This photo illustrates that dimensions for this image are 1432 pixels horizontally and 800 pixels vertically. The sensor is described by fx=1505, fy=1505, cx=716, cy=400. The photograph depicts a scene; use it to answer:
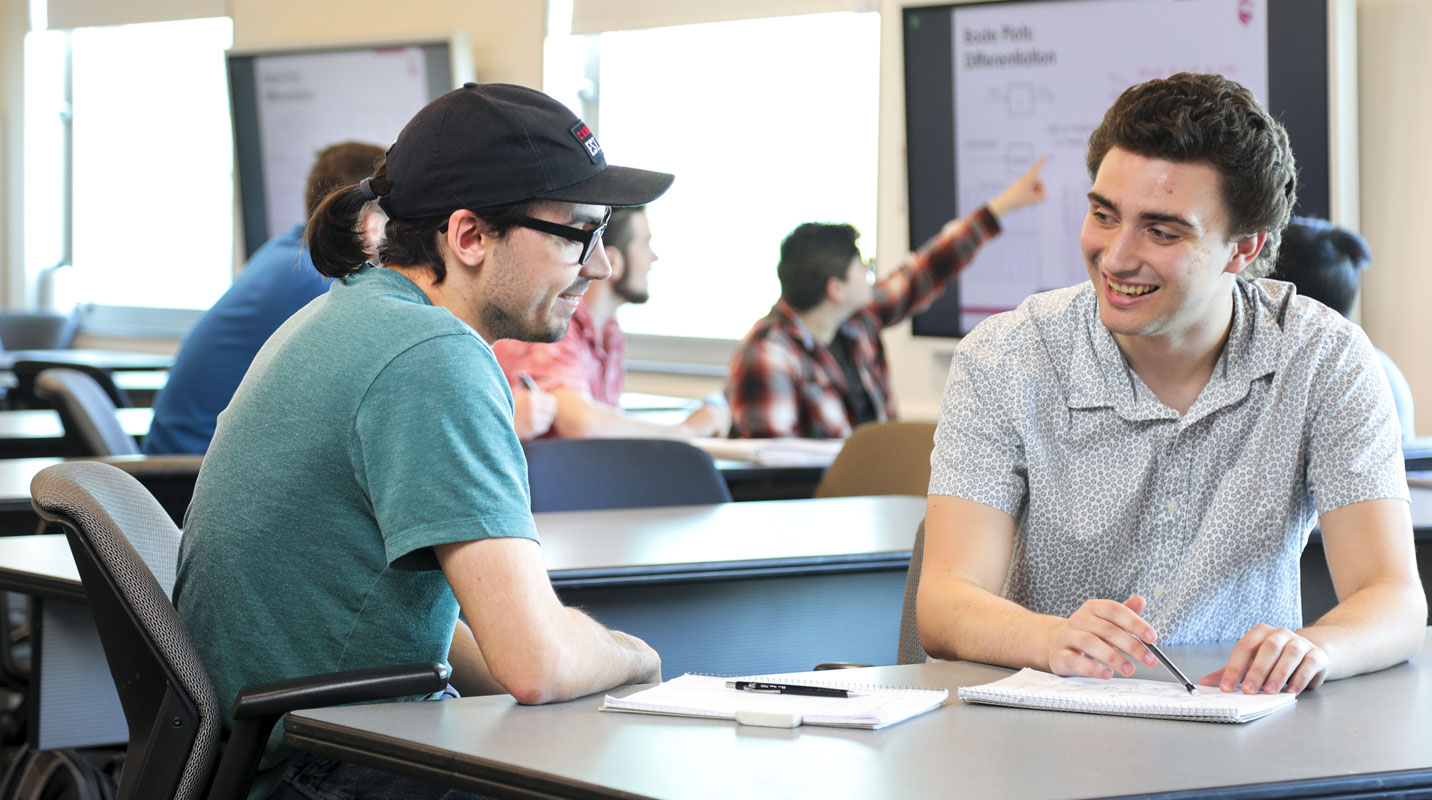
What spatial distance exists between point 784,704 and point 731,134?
4506 mm

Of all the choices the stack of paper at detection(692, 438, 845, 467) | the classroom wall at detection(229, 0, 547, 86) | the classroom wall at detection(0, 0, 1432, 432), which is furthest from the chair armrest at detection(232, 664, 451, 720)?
the classroom wall at detection(229, 0, 547, 86)

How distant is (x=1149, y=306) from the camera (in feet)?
5.33

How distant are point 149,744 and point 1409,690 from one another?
1181 millimetres

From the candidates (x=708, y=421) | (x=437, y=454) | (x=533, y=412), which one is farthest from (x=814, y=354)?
(x=437, y=454)

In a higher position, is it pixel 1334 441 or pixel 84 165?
pixel 84 165

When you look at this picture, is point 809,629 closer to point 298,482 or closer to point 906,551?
point 906,551

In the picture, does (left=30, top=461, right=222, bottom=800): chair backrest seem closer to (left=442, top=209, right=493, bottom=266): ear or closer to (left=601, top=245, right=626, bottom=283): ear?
(left=442, top=209, right=493, bottom=266): ear

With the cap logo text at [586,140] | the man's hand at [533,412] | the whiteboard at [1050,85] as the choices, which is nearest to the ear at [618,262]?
the man's hand at [533,412]

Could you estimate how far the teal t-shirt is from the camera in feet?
4.30

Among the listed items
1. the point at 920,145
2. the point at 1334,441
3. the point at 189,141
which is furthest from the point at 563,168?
the point at 189,141

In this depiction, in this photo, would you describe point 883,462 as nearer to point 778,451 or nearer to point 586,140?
point 778,451

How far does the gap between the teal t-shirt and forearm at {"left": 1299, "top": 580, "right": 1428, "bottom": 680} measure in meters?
0.76

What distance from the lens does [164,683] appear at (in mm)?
1450

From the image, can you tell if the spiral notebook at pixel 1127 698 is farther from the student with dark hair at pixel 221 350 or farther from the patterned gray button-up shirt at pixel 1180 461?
the student with dark hair at pixel 221 350
